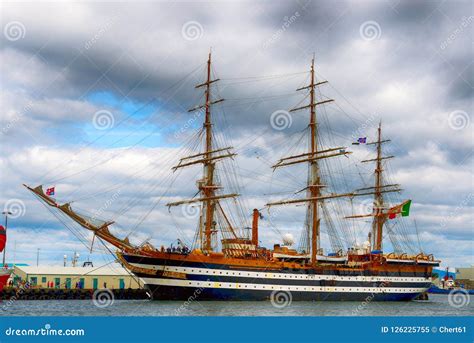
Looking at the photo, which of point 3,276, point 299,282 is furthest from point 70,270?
point 299,282

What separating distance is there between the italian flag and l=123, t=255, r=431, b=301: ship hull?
850cm

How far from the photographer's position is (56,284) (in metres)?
78.2

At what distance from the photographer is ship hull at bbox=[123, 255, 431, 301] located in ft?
192

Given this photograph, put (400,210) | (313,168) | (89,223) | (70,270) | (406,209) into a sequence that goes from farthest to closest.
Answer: (400,210)
(406,209)
(70,270)
(313,168)
(89,223)

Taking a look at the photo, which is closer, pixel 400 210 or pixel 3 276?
pixel 3 276

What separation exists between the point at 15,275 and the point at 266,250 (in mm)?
33418

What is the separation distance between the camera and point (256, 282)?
6188 centimetres

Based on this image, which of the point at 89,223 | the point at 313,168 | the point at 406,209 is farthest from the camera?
the point at 406,209

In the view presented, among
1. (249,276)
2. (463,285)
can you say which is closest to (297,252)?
(249,276)

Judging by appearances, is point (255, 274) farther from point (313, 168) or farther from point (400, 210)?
point (400, 210)

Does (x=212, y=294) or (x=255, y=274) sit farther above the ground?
(x=255, y=274)

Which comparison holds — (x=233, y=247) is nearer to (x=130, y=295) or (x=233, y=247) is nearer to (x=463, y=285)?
(x=130, y=295)

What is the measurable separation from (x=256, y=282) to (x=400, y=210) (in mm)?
30175

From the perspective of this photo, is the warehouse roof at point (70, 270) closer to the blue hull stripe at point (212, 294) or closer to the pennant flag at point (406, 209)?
the blue hull stripe at point (212, 294)
